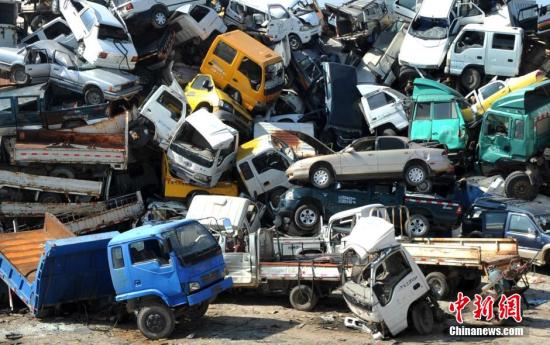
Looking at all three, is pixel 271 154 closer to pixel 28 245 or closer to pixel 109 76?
pixel 109 76

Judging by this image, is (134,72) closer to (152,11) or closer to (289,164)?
(152,11)

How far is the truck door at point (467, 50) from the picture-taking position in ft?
83.1

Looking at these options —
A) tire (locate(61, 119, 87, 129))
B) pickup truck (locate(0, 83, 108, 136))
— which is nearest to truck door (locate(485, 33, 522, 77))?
pickup truck (locate(0, 83, 108, 136))

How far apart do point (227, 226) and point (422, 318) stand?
17.5 ft

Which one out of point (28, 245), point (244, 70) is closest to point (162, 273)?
point (28, 245)

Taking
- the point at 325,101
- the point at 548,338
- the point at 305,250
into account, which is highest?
the point at 325,101

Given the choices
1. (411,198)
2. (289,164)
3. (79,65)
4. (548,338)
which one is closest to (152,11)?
(79,65)

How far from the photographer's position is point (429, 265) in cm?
1585

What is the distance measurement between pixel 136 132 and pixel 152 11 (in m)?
6.53

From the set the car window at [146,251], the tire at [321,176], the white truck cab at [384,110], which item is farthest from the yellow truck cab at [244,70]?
the car window at [146,251]

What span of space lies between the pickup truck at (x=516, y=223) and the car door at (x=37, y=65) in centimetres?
1218

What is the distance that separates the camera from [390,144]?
805 inches

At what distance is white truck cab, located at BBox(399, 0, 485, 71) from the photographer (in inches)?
1030

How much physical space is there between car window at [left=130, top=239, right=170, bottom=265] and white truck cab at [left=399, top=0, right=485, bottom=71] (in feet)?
49.5
